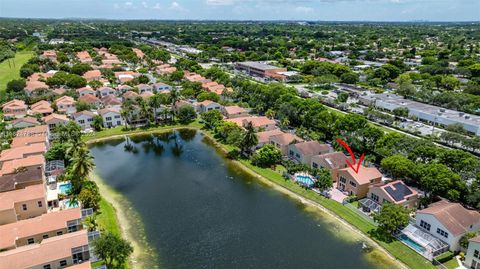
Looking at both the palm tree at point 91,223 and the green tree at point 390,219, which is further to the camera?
the palm tree at point 91,223

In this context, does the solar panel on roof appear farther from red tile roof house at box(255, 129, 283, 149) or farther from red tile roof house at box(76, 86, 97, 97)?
red tile roof house at box(76, 86, 97, 97)

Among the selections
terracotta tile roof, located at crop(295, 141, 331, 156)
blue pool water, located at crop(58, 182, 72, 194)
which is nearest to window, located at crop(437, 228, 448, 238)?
terracotta tile roof, located at crop(295, 141, 331, 156)

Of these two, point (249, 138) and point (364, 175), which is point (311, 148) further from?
point (364, 175)

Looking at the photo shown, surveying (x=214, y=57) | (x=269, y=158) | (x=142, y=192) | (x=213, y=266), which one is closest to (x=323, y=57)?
(x=214, y=57)

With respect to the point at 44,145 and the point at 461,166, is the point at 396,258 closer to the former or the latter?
the point at 461,166

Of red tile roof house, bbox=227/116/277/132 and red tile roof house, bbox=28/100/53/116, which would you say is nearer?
red tile roof house, bbox=227/116/277/132

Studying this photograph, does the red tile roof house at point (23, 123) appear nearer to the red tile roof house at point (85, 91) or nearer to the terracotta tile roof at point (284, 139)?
the red tile roof house at point (85, 91)

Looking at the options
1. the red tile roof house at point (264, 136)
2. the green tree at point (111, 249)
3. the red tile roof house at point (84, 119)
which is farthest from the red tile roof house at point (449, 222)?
the red tile roof house at point (84, 119)

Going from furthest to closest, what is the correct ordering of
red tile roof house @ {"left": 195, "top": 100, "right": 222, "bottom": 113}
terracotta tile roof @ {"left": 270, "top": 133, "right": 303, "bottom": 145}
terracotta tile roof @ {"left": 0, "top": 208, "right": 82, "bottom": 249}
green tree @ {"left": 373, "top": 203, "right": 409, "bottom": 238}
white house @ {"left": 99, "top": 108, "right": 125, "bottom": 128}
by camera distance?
red tile roof house @ {"left": 195, "top": 100, "right": 222, "bottom": 113}, white house @ {"left": 99, "top": 108, "right": 125, "bottom": 128}, terracotta tile roof @ {"left": 270, "top": 133, "right": 303, "bottom": 145}, green tree @ {"left": 373, "top": 203, "right": 409, "bottom": 238}, terracotta tile roof @ {"left": 0, "top": 208, "right": 82, "bottom": 249}
